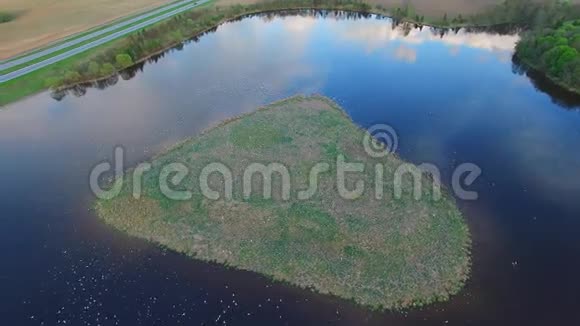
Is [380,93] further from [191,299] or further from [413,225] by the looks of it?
[191,299]

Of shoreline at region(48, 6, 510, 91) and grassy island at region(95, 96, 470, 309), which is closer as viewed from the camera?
grassy island at region(95, 96, 470, 309)

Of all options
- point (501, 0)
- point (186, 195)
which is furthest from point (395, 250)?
point (501, 0)

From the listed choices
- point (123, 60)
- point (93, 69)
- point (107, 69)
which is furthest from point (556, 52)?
point (93, 69)

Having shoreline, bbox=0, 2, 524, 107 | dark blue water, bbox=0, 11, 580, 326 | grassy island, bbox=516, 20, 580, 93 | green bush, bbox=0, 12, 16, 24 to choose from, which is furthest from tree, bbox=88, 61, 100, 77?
grassy island, bbox=516, 20, 580, 93

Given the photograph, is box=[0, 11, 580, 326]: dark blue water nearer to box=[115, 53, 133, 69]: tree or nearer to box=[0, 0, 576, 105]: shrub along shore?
box=[0, 0, 576, 105]: shrub along shore

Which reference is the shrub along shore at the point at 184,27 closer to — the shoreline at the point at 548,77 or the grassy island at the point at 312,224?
the shoreline at the point at 548,77
